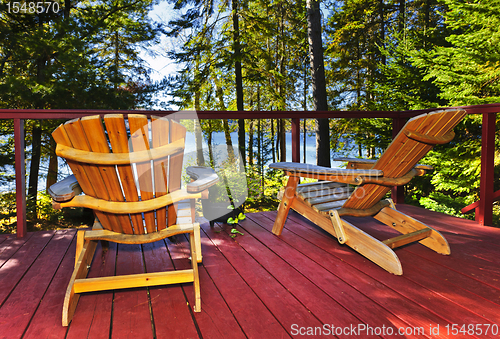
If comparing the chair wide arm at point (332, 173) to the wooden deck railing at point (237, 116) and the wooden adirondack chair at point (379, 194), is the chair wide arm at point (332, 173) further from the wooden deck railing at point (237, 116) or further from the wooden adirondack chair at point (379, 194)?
the wooden deck railing at point (237, 116)

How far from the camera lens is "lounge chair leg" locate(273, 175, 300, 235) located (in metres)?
2.23

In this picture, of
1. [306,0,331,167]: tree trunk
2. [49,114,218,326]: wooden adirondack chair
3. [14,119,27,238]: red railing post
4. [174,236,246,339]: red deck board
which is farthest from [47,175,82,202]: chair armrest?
[306,0,331,167]: tree trunk

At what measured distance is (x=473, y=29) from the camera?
5.59m

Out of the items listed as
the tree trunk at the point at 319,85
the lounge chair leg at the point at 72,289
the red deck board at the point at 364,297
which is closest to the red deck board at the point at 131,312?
the lounge chair leg at the point at 72,289

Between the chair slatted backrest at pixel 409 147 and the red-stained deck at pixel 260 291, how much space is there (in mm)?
480

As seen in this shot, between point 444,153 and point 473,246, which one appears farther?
point 444,153

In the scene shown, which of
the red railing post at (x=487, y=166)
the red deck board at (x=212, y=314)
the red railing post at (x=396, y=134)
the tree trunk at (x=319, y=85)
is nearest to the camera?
the red deck board at (x=212, y=314)

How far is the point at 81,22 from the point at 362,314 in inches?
355

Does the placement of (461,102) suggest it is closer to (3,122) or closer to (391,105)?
(391,105)

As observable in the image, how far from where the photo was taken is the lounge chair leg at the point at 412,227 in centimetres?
194

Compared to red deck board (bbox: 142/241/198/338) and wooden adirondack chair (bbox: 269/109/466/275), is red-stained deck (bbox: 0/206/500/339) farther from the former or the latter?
wooden adirondack chair (bbox: 269/109/466/275)

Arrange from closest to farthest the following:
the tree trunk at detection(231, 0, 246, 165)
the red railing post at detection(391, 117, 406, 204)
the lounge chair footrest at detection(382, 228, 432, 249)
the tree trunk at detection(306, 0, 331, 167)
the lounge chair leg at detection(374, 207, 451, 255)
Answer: the lounge chair footrest at detection(382, 228, 432, 249) → the lounge chair leg at detection(374, 207, 451, 255) → the red railing post at detection(391, 117, 406, 204) → the tree trunk at detection(306, 0, 331, 167) → the tree trunk at detection(231, 0, 246, 165)

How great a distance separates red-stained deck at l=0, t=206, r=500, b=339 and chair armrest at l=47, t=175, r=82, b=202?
22.1 inches

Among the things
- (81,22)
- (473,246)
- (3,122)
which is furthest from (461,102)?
(3,122)
